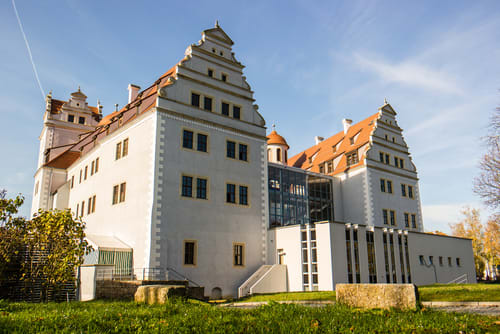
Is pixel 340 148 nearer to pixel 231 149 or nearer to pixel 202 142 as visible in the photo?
pixel 231 149

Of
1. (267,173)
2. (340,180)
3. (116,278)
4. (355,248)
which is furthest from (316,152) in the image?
(116,278)

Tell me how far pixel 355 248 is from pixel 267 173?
8272 mm

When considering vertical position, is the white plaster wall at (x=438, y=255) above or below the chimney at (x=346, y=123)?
below

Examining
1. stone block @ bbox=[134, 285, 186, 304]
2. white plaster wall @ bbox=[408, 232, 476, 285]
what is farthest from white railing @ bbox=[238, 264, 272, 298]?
stone block @ bbox=[134, 285, 186, 304]

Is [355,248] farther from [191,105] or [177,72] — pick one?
[177,72]

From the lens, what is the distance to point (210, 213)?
84.9 feet

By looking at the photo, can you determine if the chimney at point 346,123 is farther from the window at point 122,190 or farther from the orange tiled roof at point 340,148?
the window at point 122,190

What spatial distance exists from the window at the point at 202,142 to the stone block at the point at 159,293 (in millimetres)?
14144

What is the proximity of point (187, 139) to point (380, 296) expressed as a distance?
1826cm

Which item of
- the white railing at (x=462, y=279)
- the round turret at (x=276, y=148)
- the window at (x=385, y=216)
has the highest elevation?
the round turret at (x=276, y=148)

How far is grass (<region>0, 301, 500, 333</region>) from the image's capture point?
7.52 metres

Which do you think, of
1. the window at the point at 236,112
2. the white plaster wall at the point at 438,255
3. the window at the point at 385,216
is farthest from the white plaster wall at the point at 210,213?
the window at the point at 385,216

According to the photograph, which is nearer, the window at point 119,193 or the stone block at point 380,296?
the stone block at point 380,296

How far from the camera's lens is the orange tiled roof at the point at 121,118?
91.2 feet
